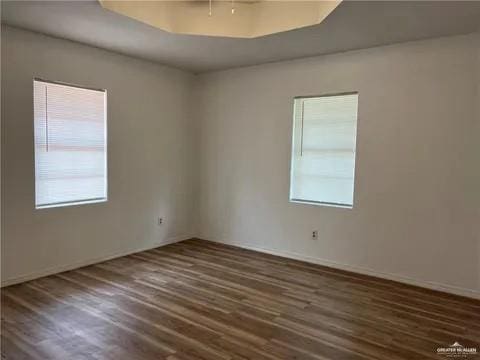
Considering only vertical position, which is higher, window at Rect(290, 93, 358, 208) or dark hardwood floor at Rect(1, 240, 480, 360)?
window at Rect(290, 93, 358, 208)

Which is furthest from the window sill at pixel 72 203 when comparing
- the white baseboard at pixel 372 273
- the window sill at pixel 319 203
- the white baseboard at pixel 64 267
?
the window sill at pixel 319 203

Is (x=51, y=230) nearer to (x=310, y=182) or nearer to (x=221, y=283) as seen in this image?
(x=221, y=283)

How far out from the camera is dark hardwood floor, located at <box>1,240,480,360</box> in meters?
Result: 2.45

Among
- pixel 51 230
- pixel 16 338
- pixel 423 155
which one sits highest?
pixel 423 155

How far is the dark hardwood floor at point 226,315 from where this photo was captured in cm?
245

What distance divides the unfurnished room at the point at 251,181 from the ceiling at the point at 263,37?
0.03 metres

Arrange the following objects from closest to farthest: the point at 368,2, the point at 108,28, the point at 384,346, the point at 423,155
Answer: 1. the point at 384,346
2. the point at 368,2
3. the point at 108,28
4. the point at 423,155

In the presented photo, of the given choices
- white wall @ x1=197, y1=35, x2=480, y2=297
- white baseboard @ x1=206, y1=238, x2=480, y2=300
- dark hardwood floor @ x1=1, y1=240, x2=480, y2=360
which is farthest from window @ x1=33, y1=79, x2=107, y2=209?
white baseboard @ x1=206, y1=238, x2=480, y2=300

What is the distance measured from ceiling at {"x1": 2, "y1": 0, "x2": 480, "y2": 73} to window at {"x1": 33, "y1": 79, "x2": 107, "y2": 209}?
24.4 inches

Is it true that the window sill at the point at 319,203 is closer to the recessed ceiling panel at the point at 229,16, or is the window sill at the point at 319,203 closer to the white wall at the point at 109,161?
the white wall at the point at 109,161

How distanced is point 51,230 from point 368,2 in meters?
3.69

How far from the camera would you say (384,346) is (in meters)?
2.53

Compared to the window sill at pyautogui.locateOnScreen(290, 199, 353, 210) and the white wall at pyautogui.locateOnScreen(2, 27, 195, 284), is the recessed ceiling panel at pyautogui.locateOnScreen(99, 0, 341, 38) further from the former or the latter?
the window sill at pyautogui.locateOnScreen(290, 199, 353, 210)

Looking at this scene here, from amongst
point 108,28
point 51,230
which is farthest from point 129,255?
point 108,28
